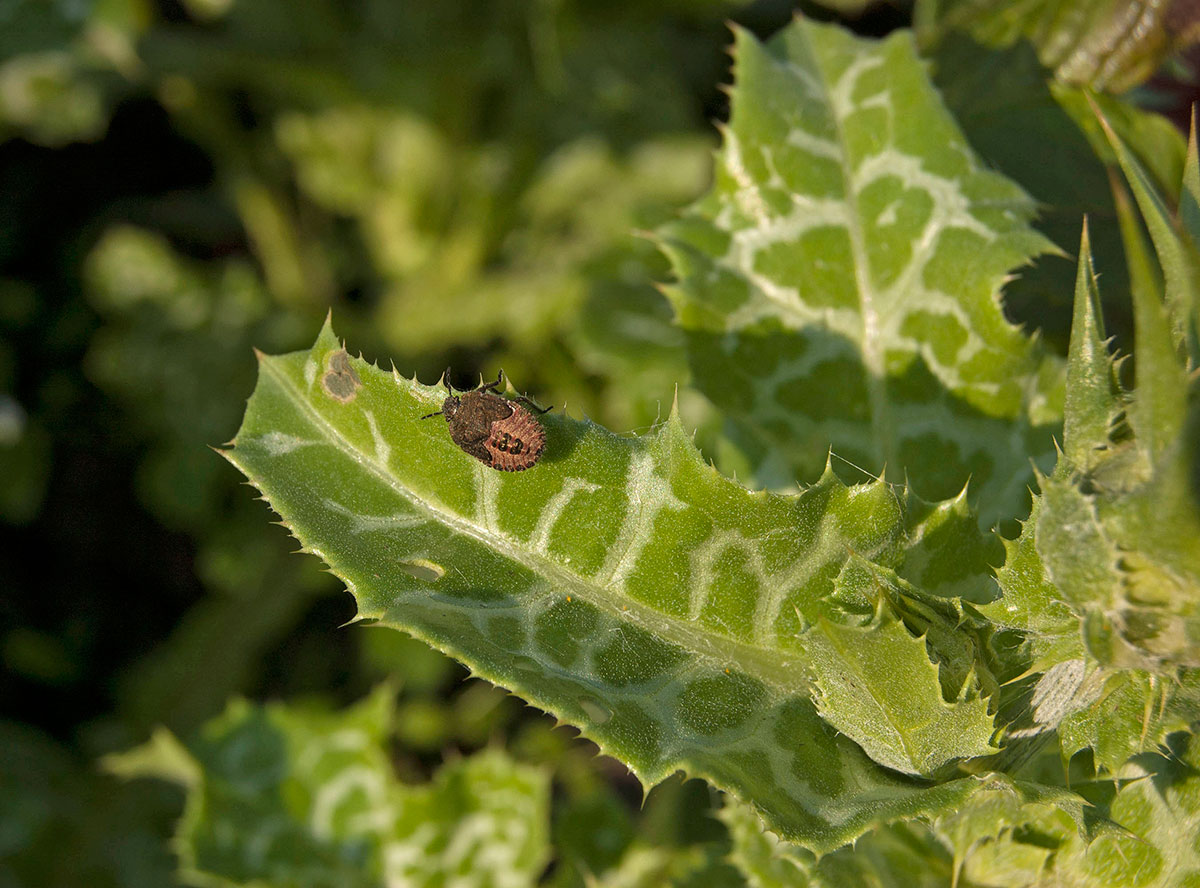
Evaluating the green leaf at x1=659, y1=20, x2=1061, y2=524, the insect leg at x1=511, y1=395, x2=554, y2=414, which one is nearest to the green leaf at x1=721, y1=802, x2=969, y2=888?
the green leaf at x1=659, y1=20, x2=1061, y2=524

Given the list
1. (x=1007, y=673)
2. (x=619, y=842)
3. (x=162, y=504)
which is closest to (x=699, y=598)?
(x=1007, y=673)

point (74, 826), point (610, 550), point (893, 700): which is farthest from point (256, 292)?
point (893, 700)

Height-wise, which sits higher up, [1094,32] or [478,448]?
[1094,32]

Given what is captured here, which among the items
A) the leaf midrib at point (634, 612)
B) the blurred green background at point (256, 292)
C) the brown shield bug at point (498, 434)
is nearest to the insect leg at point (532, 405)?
the brown shield bug at point (498, 434)

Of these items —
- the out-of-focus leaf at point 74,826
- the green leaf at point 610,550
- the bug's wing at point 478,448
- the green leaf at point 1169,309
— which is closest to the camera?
the green leaf at point 1169,309

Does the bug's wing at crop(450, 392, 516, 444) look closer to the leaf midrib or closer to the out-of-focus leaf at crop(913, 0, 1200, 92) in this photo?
the leaf midrib

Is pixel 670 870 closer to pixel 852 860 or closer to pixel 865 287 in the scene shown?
pixel 852 860

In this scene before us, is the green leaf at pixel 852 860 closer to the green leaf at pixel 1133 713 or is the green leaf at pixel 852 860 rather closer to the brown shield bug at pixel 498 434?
the green leaf at pixel 1133 713

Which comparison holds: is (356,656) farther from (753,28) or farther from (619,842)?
(753,28)
